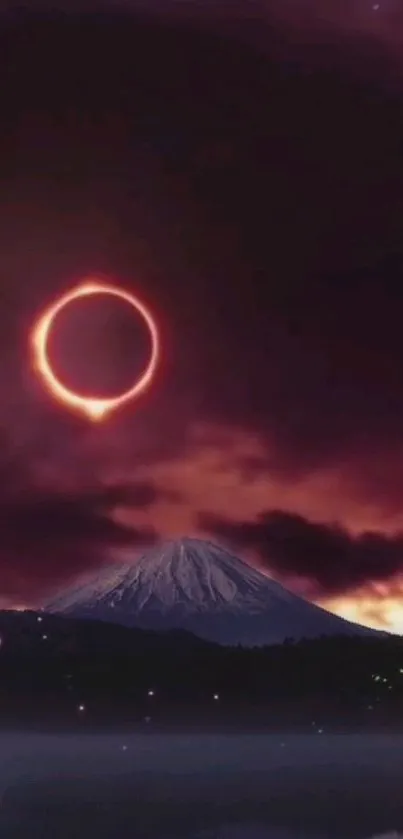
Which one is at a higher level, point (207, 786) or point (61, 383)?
point (61, 383)

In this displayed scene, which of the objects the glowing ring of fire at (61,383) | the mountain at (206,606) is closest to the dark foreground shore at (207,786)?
the mountain at (206,606)

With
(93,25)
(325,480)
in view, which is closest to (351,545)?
(325,480)

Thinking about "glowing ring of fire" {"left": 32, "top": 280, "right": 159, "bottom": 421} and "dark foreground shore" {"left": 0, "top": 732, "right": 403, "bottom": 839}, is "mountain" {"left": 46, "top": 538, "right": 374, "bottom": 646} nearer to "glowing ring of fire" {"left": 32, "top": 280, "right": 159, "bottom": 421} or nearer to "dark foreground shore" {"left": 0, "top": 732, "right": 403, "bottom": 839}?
"dark foreground shore" {"left": 0, "top": 732, "right": 403, "bottom": 839}

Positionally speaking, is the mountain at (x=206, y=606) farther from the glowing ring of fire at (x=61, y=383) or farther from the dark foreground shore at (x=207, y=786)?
the glowing ring of fire at (x=61, y=383)

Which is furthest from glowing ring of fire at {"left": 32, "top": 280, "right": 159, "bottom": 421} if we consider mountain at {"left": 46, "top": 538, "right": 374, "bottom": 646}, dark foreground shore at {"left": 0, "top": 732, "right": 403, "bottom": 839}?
dark foreground shore at {"left": 0, "top": 732, "right": 403, "bottom": 839}

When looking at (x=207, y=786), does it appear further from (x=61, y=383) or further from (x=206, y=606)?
(x=61, y=383)

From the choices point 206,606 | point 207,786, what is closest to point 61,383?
point 206,606
